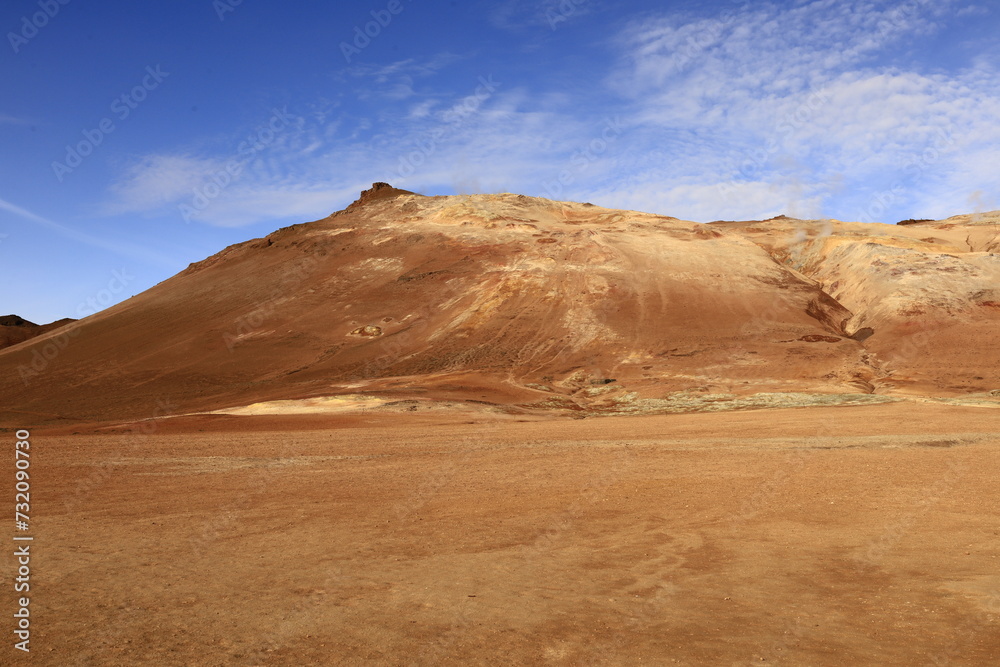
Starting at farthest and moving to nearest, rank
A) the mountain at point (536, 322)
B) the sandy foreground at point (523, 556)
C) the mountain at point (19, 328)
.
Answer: the mountain at point (19, 328)
the mountain at point (536, 322)
the sandy foreground at point (523, 556)

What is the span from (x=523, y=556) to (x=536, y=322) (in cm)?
3944

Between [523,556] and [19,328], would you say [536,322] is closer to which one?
[523,556]

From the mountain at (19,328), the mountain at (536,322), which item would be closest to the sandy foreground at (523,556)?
the mountain at (536,322)

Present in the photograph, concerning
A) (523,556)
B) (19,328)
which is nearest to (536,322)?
(523,556)

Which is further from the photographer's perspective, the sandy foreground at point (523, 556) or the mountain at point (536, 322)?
the mountain at point (536, 322)

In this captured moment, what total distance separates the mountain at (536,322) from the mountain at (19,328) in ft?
87.3

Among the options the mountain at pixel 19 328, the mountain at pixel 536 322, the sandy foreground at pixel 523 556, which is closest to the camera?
the sandy foreground at pixel 523 556

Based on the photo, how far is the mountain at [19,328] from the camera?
273 feet

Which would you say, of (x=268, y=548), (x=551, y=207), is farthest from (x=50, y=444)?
(x=551, y=207)

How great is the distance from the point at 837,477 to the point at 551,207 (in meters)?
60.6

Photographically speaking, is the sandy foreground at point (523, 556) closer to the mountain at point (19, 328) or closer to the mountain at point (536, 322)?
the mountain at point (536, 322)

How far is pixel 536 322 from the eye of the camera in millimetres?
47656

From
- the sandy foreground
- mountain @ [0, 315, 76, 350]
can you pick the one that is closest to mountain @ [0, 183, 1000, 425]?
the sandy foreground

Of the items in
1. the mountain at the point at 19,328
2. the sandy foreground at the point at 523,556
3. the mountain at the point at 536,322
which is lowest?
the sandy foreground at the point at 523,556
